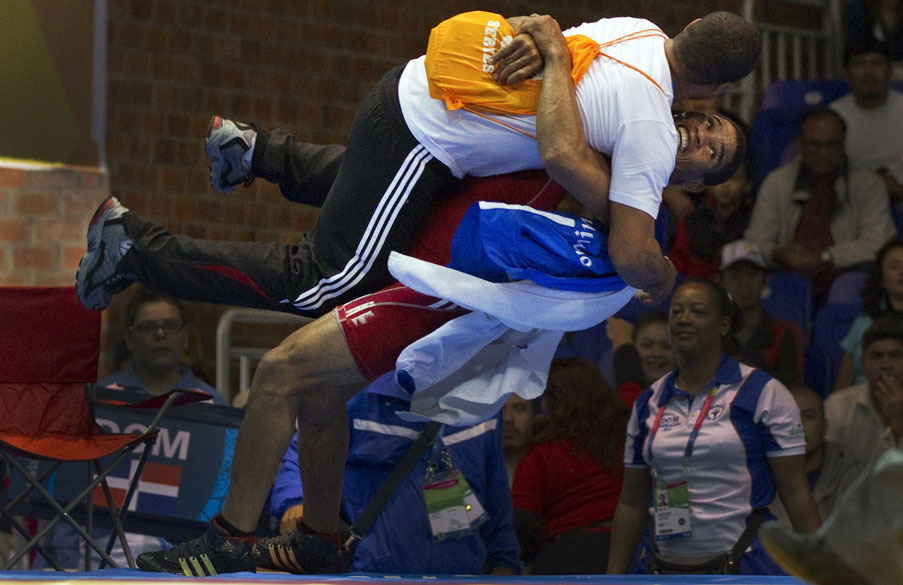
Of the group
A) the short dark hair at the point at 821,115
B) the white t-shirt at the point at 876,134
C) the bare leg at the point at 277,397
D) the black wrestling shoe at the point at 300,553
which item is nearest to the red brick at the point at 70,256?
the black wrestling shoe at the point at 300,553

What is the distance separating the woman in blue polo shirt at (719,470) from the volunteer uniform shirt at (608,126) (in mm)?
1292

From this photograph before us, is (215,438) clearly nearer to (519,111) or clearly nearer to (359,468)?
(359,468)

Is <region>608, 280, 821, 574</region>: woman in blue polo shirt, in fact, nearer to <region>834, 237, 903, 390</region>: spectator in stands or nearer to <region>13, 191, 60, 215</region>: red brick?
<region>834, 237, 903, 390</region>: spectator in stands

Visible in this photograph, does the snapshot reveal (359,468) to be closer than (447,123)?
No

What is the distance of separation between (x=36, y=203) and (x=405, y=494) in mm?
2926

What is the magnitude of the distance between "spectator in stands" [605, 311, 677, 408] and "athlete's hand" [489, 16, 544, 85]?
2.27 meters

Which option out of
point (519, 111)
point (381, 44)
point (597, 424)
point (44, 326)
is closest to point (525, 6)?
point (381, 44)

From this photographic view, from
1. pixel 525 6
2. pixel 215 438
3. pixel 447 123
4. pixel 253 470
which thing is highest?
pixel 525 6

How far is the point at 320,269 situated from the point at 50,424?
141 cm

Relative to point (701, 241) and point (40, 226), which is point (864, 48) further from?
point (40, 226)

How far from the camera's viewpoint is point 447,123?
9.05 ft

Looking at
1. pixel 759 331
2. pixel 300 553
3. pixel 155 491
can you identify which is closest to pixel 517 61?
pixel 300 553

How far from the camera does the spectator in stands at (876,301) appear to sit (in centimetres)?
521

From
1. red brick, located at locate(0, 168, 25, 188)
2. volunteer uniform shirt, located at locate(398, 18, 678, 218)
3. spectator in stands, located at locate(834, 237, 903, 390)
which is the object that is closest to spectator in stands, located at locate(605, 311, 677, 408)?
spectator in stands, located at locate(834, 237, 903, 390)
